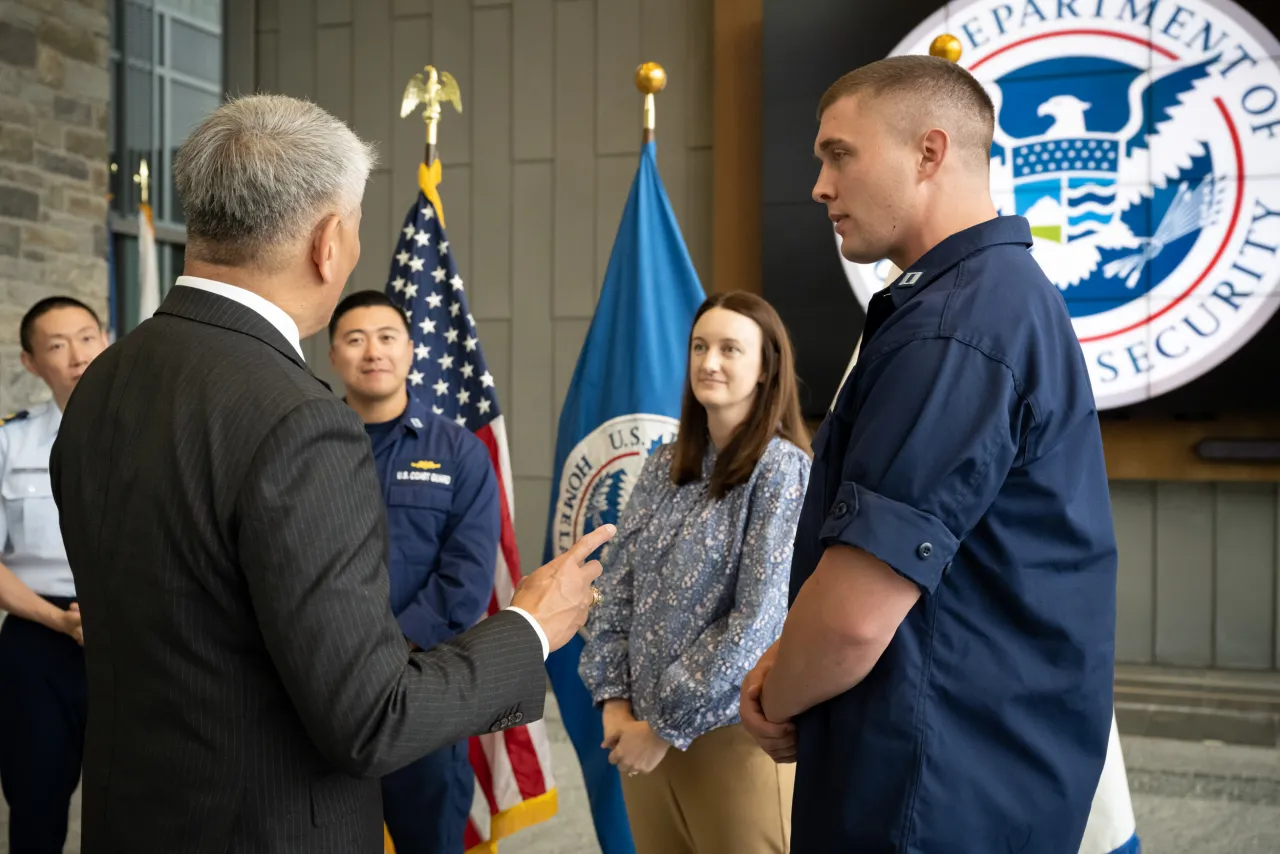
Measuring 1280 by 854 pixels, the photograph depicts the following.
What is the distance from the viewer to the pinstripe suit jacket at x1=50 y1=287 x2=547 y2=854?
93 centimetres

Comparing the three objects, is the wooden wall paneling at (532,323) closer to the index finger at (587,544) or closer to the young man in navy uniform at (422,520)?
the young man in navy uniform at (422,520)

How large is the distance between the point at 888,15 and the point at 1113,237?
1076 millimetres

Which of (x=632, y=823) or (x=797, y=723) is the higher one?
(x=797, y=723)

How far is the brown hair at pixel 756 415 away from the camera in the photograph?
6.21 feet

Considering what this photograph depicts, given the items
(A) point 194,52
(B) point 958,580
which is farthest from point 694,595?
(A) point 194,52

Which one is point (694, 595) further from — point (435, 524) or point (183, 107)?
point (183, 107)

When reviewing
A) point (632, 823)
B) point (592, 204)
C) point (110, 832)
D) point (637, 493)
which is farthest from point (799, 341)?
point (110, 832)

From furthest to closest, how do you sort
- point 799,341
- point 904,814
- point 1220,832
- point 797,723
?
point 799,341, point 1220,832, point 797,723, point 904,814

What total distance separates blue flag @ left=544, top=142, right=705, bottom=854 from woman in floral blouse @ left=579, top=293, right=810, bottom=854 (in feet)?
2.20

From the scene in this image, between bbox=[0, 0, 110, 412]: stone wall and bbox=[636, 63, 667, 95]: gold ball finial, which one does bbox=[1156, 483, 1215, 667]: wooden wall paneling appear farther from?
bbox=[0, 0, 110, 412]: stone wall

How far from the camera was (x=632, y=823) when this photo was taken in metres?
1.96

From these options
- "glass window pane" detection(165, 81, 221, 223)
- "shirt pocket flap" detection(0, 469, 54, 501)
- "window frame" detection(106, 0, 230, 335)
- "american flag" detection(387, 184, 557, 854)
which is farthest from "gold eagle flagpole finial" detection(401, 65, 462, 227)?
"glass window pane" detection(165, 81, 221, 223)

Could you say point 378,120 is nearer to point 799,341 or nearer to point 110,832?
point 799,341

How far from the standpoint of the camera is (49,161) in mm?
4441
